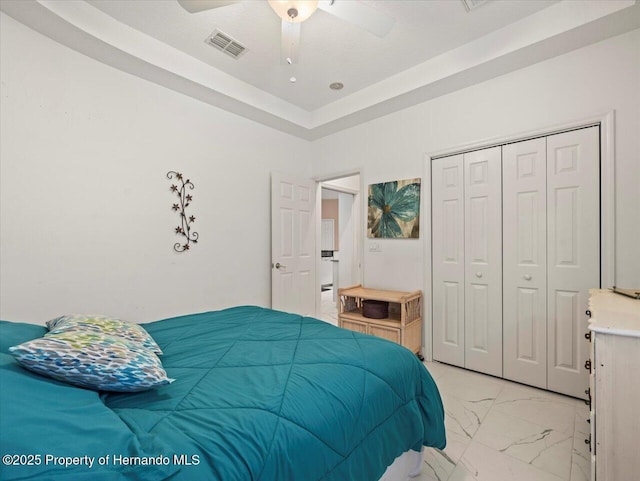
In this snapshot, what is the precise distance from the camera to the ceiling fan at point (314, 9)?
177cm

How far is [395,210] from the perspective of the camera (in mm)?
3355

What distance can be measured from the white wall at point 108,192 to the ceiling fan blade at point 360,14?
1836 mm

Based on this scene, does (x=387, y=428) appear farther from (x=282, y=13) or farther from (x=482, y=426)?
(x=282, y=13)

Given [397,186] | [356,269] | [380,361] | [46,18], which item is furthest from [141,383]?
[356,269]

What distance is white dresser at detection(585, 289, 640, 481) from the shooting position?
114cm

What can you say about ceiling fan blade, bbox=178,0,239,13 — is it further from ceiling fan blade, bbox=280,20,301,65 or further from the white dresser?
the white dresser

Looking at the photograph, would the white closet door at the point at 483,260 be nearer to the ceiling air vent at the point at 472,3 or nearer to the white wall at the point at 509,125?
the white wall at the point at 509,125

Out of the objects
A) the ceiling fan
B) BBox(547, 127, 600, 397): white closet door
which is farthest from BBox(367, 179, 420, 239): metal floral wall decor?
the ceiling fan

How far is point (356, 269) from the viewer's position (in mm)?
5723

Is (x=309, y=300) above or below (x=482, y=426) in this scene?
above

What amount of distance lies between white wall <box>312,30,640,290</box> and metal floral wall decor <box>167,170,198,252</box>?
6.08 ft

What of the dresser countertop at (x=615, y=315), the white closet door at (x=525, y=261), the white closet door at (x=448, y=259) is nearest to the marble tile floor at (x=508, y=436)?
the white closet door at (x=525, y=261)

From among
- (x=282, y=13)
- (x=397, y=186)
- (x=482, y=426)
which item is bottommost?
(x=482, y=426)

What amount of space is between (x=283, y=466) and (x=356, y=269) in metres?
4.92
